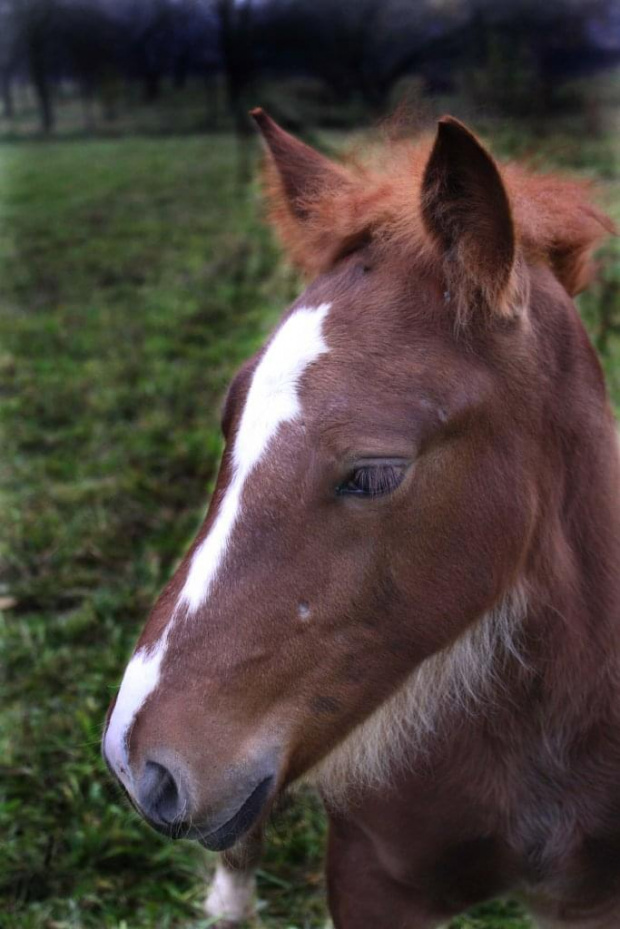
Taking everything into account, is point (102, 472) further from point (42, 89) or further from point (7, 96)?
point (42, 89)

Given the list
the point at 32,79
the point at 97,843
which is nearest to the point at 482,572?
the point at 97,843

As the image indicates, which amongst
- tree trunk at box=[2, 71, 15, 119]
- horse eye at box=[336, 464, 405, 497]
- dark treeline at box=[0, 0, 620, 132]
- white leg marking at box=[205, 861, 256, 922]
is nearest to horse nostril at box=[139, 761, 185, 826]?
horse eye at box=[336, 464, 405, 497]

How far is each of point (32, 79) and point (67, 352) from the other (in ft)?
6.11

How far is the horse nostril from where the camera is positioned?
1.46m

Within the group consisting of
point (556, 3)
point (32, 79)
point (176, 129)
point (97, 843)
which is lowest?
point (97, 843)

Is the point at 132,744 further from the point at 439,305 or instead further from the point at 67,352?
the point at 67,352

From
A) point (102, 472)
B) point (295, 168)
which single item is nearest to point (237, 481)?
point (295, 168)

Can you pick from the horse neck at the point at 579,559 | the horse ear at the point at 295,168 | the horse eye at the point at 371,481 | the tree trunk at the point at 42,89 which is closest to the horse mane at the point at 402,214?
the horse ear at the point at 295,168

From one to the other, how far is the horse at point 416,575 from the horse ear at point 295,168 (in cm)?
1

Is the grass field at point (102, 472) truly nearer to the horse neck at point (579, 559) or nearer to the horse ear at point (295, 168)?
the horse ear at point (295, 168)

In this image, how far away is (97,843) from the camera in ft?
9.52

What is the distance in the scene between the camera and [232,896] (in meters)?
2.74

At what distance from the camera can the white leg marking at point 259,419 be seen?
1554mm

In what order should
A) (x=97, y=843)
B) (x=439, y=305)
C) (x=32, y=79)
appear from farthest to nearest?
(x=32, y=79) < (x=97, y=843) < (x=439, y=305)
